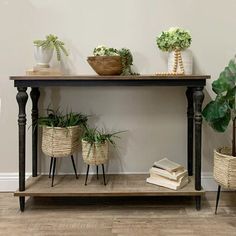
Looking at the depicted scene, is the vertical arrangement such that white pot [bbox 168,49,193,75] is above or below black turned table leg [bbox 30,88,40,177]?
above

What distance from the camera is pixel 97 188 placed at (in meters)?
2.02

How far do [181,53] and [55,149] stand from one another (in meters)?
1.05

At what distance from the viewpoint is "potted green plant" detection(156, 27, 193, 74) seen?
2021mm

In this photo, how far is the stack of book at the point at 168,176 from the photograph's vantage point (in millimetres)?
1991

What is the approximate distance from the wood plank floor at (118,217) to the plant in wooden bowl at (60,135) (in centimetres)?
33

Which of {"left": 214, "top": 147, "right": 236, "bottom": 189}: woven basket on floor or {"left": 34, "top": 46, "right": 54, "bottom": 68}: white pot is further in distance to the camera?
{"left": 34, "top": 46, "right": 54, "bottom": 68}: white pot

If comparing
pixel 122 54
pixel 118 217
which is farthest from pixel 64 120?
pixel 118 217

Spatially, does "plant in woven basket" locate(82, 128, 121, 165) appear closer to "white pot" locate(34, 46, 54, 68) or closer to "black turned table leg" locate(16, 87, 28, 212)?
"black turned table leg" locate(16, 87, 28, 212)

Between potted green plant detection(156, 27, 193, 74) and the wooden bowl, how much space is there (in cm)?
33

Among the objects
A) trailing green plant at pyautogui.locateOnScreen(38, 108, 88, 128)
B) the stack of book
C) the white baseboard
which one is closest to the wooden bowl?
trailing green plant at pyautogui.locateOnScreen(38, 108, 88, 128)

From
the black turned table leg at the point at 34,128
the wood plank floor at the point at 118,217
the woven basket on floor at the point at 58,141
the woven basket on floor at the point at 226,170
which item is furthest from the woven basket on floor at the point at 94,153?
the woven basket on floor at the point at 226,170

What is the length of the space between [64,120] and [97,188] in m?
0.51

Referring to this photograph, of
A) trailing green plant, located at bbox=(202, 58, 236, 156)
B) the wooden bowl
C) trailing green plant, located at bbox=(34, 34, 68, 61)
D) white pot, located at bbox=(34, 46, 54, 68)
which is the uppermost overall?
trailing green plant, located at bbox=(34, 34, 68, 61)

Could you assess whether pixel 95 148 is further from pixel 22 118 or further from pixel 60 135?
pixel 22 118
